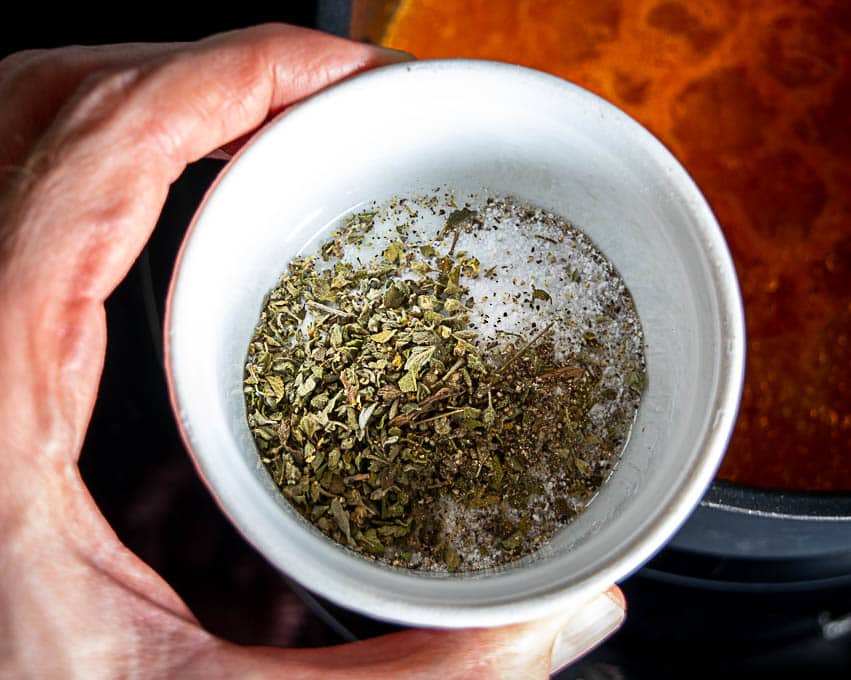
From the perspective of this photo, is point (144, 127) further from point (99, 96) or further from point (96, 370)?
point (96, 370)

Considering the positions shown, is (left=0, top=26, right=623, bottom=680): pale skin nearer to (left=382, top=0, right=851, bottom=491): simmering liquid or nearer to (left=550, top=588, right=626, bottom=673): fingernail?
(left=550, top=588, right=626, bottom=673): fingernail

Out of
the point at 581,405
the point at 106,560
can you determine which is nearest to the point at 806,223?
the point at 581,405

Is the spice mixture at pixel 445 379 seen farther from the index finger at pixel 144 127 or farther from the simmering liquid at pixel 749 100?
the simmering liquid at pixel 749 100

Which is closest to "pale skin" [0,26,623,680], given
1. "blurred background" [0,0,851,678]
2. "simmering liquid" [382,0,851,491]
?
"blurred background" [0,0,851,678]

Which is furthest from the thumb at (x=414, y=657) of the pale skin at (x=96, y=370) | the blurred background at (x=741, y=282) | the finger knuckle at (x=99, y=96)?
the finger knuckle at (x=99, y=96)

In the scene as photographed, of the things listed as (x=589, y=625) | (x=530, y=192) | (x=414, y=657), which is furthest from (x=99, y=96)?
(x=589, y=625)

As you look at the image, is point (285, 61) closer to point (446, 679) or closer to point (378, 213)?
point (378, 213)
